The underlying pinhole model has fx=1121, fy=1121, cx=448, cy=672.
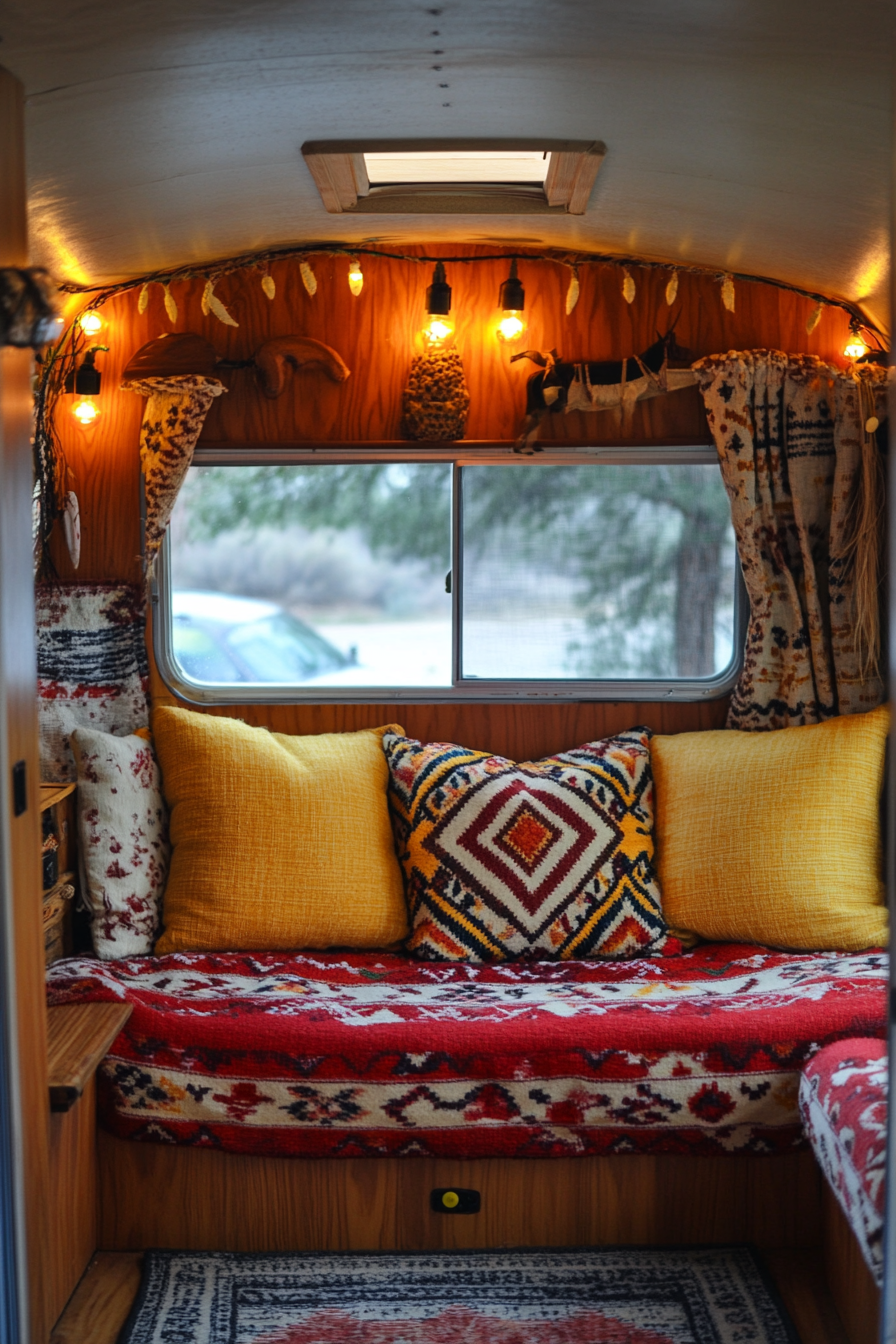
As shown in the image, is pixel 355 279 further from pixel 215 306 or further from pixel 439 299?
pixel 215 306

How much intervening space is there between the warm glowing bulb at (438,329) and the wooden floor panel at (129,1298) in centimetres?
253

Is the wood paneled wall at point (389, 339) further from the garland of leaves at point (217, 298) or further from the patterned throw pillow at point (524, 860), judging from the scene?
the patterned throw pillow at point (524, 860)

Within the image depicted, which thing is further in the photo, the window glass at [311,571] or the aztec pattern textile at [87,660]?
the window glass at [311,571]

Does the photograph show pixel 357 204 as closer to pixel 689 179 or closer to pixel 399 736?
pixel 689 179

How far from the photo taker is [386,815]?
323cm

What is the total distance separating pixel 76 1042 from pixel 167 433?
177 cm

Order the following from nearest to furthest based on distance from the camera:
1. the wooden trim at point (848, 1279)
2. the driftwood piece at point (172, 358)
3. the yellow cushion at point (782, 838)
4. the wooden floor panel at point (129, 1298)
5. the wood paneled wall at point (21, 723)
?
the wood paneled wall at point (21, 723) → the wooden trim at point (848, 1279) → the wooden floor panel at point (129, 1298) → the yellow cushion at point (782, 838) → the driftwood piece at point (172, 358)

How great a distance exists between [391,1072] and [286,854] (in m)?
0.81

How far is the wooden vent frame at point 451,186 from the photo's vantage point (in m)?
2.33

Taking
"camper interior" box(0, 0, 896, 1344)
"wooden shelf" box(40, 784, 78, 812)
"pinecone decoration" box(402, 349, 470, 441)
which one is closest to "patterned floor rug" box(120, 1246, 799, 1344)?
"camper interior" box(0, 0, 896, 1344)

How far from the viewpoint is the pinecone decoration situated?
333 cm

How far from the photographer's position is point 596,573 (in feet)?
11.6

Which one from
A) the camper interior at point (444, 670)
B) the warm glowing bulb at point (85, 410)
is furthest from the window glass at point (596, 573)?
the warm glowing bulb at point (85, 410)

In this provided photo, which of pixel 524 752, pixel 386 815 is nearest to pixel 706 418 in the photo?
pixel 524 752
